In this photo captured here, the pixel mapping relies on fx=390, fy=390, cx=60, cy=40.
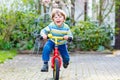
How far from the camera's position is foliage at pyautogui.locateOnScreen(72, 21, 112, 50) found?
16.8m

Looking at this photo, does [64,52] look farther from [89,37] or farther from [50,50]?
[89,37]

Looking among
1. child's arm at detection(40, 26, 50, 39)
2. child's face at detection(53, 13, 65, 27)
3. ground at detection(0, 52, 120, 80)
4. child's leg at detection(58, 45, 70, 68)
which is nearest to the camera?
child's arm at detection(40, 26, 50, 39)

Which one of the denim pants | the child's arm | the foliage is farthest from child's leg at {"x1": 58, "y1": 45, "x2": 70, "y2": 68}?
the foliage

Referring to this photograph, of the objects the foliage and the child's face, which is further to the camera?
the foliage

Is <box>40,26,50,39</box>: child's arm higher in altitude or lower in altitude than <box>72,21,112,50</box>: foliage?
higher

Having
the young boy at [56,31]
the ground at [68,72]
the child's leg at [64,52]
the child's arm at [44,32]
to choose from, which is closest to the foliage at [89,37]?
the ground at [68,72]

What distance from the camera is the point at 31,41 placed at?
16.5m

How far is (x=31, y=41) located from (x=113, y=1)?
4.38m

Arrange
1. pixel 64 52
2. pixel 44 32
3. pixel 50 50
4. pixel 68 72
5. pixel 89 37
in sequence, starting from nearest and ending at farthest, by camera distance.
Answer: pixel 44 32
pixel 50 50
pixel 64 52
pixel 68 72
pixel 89 37

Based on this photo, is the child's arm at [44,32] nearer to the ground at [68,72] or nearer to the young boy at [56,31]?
the young boy at [56,31]

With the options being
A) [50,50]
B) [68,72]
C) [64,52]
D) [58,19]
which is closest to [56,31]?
[58,19]

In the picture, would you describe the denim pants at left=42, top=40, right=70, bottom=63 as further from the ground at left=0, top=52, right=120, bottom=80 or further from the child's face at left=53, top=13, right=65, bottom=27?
the ground at left=0, top=52, right=120, bottom=80

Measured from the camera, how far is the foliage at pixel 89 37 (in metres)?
16.8

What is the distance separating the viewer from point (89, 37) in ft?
55.4
